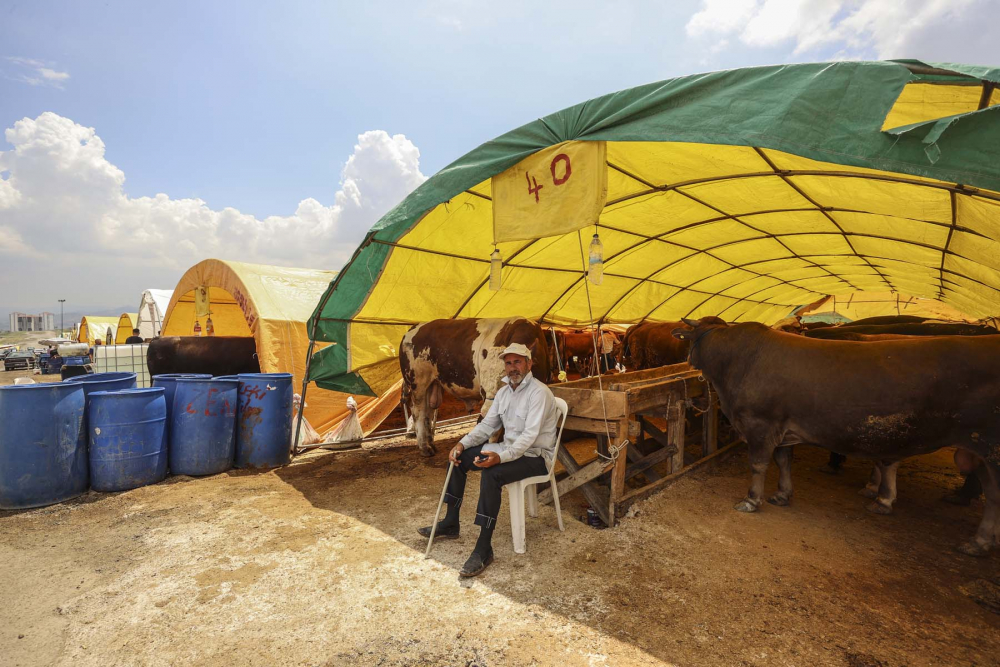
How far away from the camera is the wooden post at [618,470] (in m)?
4.12

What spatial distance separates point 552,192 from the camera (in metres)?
4.36

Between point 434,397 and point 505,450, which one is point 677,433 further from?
point 434,397

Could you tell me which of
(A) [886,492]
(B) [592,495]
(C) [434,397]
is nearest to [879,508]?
(A) [886,492]

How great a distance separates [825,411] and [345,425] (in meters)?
6.29

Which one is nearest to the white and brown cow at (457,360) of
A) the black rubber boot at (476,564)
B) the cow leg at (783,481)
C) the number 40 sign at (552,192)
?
the number 40 sign at (552,192)

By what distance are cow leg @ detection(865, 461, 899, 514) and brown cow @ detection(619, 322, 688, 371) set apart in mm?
4987

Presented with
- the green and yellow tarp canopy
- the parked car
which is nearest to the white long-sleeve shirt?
the green and yellow tarp canopy

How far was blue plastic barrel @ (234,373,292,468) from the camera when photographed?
243 inches

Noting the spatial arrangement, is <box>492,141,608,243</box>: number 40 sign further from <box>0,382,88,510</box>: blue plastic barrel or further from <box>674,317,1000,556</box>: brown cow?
<box>0,382,88,510</box>: blue plastic barrel

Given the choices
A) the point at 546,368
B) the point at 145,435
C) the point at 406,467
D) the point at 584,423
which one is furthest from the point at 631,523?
the point at 145,435

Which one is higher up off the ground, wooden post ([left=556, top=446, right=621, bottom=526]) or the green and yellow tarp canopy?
the green and yellow tarp canopy

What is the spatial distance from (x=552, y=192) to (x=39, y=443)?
546cm

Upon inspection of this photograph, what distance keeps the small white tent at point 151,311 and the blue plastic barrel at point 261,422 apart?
50.6 feet

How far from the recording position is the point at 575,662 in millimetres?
2504
